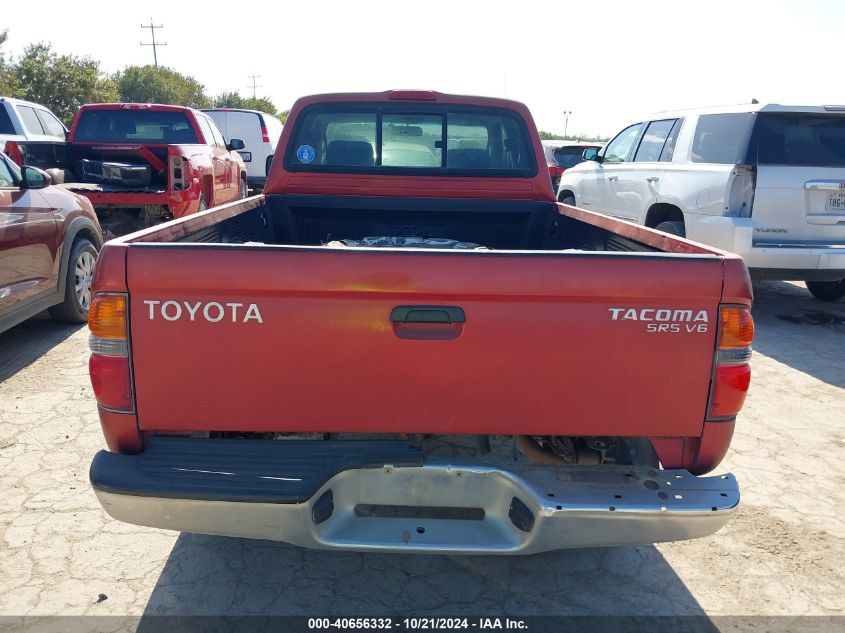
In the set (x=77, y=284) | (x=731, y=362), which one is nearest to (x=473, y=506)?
(x=731, y=362)

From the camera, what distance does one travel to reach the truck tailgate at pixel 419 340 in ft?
6.91

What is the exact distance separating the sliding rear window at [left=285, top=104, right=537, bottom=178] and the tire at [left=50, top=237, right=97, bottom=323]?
2860mm

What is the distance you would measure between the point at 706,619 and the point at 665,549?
494mm

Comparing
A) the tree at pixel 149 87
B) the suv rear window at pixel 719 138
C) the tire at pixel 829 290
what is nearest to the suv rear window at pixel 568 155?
the tire at pixel 829 290

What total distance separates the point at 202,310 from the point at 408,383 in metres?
0.72

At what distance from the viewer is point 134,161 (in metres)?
8.68

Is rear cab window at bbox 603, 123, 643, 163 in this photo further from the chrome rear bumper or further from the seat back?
the chrome rear bumper

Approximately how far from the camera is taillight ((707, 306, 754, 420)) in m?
2.18

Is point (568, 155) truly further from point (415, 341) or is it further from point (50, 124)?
point (415, 341)

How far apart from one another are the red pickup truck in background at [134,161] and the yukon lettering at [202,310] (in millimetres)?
6557

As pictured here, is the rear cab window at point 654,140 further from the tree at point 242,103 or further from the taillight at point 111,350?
the tree at point 242,103

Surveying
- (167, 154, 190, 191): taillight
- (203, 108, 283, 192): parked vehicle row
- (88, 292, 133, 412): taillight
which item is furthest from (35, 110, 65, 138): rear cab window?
(88, 292, 133, 412): taillight

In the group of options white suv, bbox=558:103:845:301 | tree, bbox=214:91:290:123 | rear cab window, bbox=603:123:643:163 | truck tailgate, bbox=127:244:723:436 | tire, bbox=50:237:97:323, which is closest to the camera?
truck tailgate, bbox=127:244:723:436

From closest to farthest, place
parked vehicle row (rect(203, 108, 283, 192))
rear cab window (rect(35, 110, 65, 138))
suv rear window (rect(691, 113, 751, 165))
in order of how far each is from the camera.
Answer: suv rear window (rect(691, 113, 751, 165))
rear cab window (rect(35, 110, 65, 138))
parked vehicle row (rect(203, 108, 283, 192))
